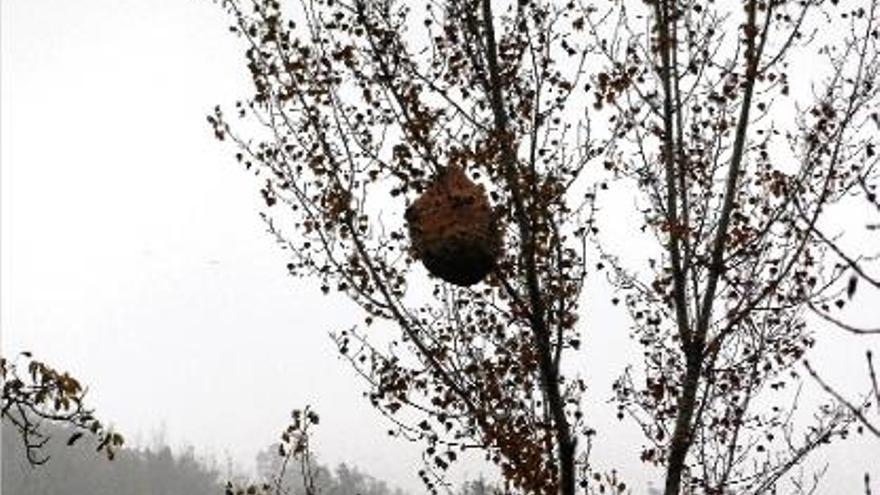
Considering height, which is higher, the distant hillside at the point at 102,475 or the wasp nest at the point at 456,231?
the distant hillside at the point at 102,475

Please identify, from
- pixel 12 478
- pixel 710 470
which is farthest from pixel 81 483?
pixel 710 470

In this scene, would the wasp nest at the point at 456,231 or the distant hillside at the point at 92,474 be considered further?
the distant hillside at the point at 92,474

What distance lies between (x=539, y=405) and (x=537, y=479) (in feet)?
3.26

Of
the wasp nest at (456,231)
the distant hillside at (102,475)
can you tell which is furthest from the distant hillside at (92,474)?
the wasp nest at (456,231)

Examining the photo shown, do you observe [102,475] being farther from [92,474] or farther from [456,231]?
[456,231]

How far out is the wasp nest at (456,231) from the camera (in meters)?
4.54

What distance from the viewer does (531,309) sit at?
6051 millimetres

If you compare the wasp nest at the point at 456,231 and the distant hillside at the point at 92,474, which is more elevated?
the distant hillside at the point at 92,474

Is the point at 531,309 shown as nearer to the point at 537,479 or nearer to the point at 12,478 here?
the point at 537,479

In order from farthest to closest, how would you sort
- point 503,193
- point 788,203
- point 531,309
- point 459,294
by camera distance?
1. point 459,294
2. point 788,203
3. point 503,193
4. point 531,309

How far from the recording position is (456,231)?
4559 millimetres

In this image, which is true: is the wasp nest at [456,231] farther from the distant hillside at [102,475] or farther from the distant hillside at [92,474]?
the distant hillside at [92,474]

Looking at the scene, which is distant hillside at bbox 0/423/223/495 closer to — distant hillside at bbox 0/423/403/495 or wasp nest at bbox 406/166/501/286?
distant hillside at bbox 0/423/403/495

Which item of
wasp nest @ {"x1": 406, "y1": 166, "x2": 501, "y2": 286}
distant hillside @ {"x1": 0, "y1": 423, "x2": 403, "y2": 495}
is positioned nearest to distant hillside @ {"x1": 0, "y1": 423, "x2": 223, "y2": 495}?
distant hillside @ {"x1": 0, "y1": 423, "x2": 403, "y2": 495}
